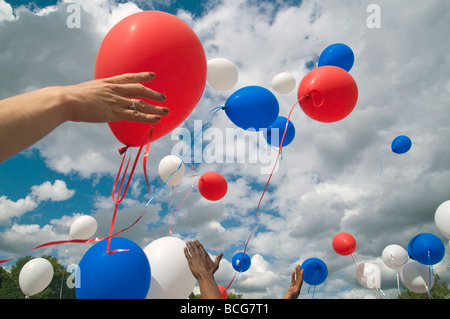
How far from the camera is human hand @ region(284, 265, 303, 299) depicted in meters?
2.83

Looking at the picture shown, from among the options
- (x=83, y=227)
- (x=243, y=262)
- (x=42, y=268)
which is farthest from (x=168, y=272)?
(x=42, y=268)

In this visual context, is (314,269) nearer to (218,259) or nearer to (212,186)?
(212,186)

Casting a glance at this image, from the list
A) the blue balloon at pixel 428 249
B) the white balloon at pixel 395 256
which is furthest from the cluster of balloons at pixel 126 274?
the white balloon at pixel 395 256

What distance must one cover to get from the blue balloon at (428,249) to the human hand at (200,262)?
5946mm

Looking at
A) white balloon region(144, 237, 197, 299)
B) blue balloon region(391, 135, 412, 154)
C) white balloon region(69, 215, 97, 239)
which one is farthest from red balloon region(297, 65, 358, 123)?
white balloon region(69, 215, 97, 239)

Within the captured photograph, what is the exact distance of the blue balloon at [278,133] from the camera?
18.0 feet

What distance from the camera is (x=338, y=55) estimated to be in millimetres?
5199

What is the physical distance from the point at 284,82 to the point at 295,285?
4.05 m

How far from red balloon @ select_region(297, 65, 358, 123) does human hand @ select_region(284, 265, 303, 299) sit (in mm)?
2361

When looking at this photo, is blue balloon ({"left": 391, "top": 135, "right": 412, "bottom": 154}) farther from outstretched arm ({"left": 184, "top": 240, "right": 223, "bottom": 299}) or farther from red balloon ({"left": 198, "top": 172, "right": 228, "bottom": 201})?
outstretched arm ({"left": 184, "top": 240, "right": 223, "bottom": 299})

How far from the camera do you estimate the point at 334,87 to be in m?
4.11

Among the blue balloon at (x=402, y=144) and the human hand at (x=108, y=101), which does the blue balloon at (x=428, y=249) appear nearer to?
the blue balloon at (x=402, y=144)

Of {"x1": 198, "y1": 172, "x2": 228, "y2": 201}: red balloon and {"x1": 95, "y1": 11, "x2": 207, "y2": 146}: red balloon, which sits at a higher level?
{"x1": 198, "y1": 172, "x2": 228, "y2": 201}: red balloon

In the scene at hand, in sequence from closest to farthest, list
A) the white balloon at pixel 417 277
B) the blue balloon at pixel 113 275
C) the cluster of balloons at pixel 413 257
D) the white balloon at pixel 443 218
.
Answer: the blue balloon at pixel 113 275 → the white balloon at pixel 443 218 → the cluster of balloons at pixel 413 257 → the white balloon at pixel 417 277
